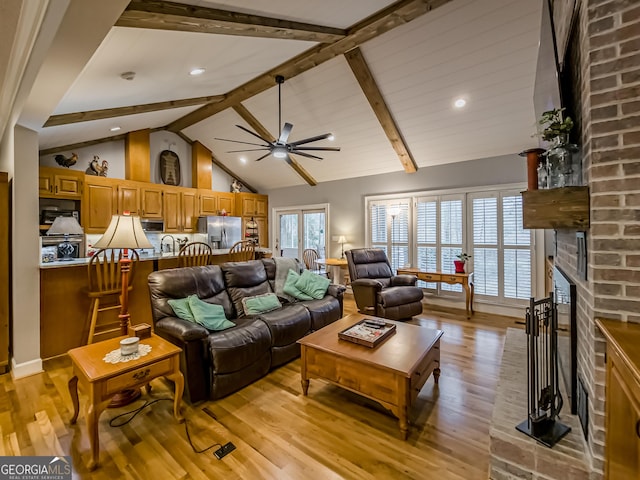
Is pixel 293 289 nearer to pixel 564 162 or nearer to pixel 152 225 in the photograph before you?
pixel 564 162

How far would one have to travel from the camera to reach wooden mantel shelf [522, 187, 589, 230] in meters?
1.35

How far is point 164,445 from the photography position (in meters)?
1.86

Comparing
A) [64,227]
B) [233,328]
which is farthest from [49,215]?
[233,328]

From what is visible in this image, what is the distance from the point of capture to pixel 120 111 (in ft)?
13.0

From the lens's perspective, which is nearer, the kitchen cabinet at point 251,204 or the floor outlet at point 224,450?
the floor outlet at point 224,450

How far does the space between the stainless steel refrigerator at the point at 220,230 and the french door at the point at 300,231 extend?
3.90 feet

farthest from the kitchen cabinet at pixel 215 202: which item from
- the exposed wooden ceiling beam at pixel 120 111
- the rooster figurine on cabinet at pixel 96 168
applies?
the exposed wooden ceiling beam at pixel 120 111

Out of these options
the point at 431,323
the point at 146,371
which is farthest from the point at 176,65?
the point at 431,323

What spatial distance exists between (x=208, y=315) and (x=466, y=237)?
14.1 ft

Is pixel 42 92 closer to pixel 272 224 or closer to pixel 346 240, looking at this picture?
pixel 346 240

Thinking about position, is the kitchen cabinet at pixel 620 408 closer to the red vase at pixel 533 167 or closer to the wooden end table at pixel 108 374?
the red vase at pixel 533 167

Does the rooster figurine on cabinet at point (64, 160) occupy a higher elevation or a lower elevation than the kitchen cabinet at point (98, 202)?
higher

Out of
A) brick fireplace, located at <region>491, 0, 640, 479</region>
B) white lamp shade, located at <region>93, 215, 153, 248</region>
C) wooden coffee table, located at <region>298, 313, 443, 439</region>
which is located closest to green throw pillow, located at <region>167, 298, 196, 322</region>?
white lamp shade, located at <region>93, 215, 153, 248</region>

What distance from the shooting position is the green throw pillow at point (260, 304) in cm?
311
